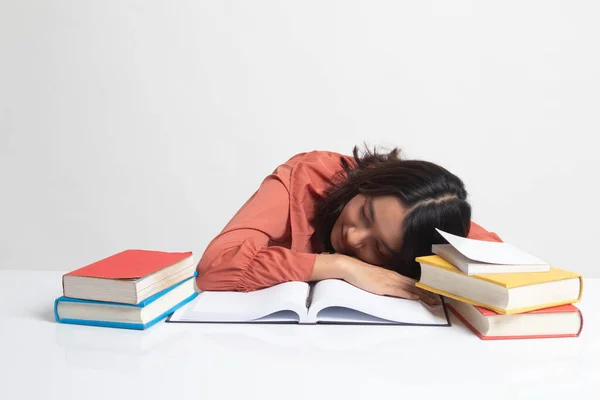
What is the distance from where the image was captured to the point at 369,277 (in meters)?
1.26

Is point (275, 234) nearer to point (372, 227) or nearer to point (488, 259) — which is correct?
point (372, 227)

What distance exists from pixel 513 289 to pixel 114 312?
0.73m

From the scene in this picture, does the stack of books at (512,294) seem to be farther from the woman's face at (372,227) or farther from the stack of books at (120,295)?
the stack of books at (120,295)

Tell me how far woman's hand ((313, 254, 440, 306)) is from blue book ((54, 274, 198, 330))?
362mm

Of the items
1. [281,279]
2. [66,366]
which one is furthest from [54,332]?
[281,279]

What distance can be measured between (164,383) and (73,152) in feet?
9.59

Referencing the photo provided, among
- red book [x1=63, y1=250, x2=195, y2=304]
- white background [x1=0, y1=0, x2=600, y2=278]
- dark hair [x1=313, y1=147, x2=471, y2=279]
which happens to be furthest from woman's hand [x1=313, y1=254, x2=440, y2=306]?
white background [x1=0, y1=0, x2=600, y2=278]

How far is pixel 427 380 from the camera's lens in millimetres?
838

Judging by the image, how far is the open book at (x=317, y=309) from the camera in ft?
3.55

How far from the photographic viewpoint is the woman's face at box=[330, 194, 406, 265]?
1487 mm

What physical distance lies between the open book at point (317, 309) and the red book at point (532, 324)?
89mm

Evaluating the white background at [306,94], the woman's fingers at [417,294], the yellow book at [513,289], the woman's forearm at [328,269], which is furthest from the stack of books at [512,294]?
the white background at [306,94]

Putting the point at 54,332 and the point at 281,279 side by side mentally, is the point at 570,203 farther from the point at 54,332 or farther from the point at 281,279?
the point at 54,332

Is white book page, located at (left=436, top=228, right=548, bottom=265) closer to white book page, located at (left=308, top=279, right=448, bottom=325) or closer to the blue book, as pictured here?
white book page, located at (left=308, top=279, right=448, bottom=325)
